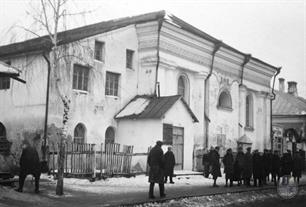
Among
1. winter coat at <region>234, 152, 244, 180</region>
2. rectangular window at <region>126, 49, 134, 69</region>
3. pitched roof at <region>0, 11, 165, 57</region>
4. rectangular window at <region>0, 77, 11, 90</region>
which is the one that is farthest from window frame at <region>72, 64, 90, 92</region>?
winter coat at <region>234, 152, 244, 180</region>

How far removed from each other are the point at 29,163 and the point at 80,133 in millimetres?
9379

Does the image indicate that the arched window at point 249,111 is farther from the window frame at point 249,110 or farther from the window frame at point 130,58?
the window frame at point 130,58

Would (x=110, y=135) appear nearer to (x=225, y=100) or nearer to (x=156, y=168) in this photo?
(x=225, y=100)

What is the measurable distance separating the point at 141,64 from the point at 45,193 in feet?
42.6

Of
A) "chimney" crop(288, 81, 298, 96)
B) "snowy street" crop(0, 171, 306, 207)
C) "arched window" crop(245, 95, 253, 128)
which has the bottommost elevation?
"snowy street" crop(0, 171, 306, 207)

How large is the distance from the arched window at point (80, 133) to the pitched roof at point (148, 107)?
2.19 metres

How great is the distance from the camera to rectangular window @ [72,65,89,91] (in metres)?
22.6

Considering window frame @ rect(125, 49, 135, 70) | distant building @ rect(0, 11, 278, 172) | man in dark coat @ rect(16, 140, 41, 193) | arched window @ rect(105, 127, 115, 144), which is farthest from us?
window frame @ rect(125, 49, 135, 70)

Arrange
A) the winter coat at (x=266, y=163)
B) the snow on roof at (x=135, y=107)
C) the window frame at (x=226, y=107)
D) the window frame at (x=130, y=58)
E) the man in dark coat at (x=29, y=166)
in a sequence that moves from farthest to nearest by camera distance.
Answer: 1. the window frame at (x=226, y=107)
2. the window frame at (x=130, y=58)
3. the snow on roof at (x=135, y=107)
4. the winter coat at (x=266, y=163)
5. the man in dark coat at (x=29, y=166)

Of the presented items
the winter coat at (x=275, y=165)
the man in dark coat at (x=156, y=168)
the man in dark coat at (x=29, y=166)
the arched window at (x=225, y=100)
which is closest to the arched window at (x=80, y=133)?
the man in dark coat at (x=29, y=166)

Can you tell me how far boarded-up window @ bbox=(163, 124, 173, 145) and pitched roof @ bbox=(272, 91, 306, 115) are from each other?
24756 mm

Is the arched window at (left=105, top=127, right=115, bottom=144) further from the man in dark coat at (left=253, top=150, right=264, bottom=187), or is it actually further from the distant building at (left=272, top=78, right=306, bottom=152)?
the distant building at (left=272, top=78, right=306, bottom=152)

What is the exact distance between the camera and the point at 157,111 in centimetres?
2322

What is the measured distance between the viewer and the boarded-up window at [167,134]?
76.4ft
